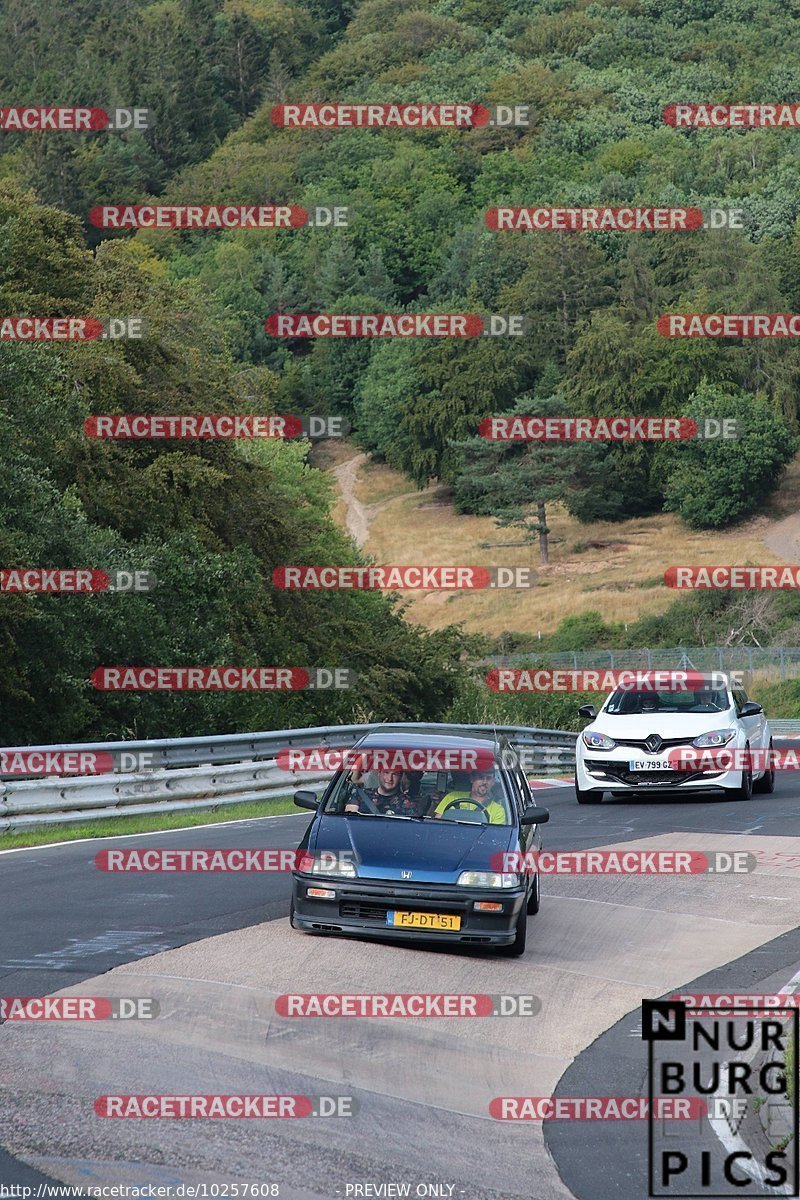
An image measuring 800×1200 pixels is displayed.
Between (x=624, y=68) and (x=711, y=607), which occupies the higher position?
(x=624, y=68)

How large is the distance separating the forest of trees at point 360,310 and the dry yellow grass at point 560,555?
6.60ft

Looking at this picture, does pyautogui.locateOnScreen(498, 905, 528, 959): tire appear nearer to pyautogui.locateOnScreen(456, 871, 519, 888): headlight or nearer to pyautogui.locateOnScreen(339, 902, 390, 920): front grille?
pyautogui.locateOnScreen(456, 871, 519, 888): headlight

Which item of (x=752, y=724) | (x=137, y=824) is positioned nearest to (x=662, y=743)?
(x=752, y=724)

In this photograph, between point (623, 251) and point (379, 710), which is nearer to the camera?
point (379, 710)

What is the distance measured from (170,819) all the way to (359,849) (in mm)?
10065

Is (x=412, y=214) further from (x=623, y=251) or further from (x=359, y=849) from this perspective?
(x=359, y=849)

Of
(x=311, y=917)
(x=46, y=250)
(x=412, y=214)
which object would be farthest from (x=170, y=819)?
(x=412, y=214)

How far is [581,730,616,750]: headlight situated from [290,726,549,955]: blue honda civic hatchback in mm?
9616

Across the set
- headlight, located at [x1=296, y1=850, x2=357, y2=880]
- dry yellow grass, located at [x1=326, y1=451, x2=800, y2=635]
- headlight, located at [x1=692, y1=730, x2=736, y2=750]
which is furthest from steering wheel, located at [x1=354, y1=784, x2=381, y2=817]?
dry yellow grass, located at [x1=326, y1=451, x2=800, y2=635]

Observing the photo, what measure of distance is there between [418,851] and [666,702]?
11987 millimetres

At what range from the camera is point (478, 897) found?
10914mm

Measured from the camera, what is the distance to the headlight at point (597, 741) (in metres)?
21.6

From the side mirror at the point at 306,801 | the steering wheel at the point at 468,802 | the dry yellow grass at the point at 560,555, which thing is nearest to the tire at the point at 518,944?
the steering wheel at the point at 468,802

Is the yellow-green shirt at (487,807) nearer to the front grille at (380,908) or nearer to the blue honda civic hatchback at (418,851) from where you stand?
the blue honda civic hatchback at (418,851)
